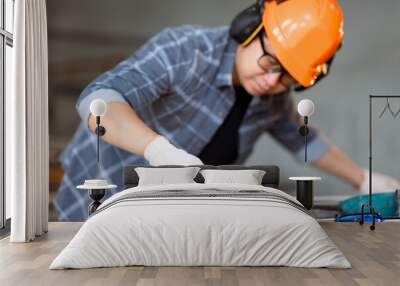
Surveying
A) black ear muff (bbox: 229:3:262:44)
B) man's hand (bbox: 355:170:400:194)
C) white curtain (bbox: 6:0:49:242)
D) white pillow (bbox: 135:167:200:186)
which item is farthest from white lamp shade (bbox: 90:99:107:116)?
man's hand (bbox: 355:170:400:194)

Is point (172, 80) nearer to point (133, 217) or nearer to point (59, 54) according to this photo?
point (59, 54)

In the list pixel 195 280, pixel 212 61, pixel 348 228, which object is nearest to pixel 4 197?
pixel 212 61

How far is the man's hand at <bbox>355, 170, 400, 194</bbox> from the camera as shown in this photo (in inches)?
286

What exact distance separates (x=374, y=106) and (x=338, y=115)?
1.58 ft

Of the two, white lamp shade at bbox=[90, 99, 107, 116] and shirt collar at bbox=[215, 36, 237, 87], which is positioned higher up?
shirt collar at bbox=[215, 36, 237, 87]

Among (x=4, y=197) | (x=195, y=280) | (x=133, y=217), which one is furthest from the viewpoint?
(x=4, y=197)

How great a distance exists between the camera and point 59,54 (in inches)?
282

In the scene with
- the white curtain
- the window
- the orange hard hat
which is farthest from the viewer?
the orange hard hat

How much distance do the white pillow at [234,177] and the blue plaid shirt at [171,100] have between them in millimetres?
781

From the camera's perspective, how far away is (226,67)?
7.04 metres

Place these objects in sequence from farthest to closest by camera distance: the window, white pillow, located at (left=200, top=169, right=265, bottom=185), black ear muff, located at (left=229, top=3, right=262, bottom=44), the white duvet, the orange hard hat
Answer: black ear muff, located at (left=229, top=3, right=262, bottom=44) → the orange hard hat → the window → white pillow, located at (left=200, top=169, right=265, bottom=185) → the white duvet

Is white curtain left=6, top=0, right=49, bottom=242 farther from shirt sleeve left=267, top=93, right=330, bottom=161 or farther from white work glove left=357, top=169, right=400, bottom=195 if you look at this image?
white work glove left=357, top=169, right=400, bottom=195

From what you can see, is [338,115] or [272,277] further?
[338,115]

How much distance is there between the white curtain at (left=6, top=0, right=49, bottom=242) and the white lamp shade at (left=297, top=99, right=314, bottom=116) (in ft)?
9.45
